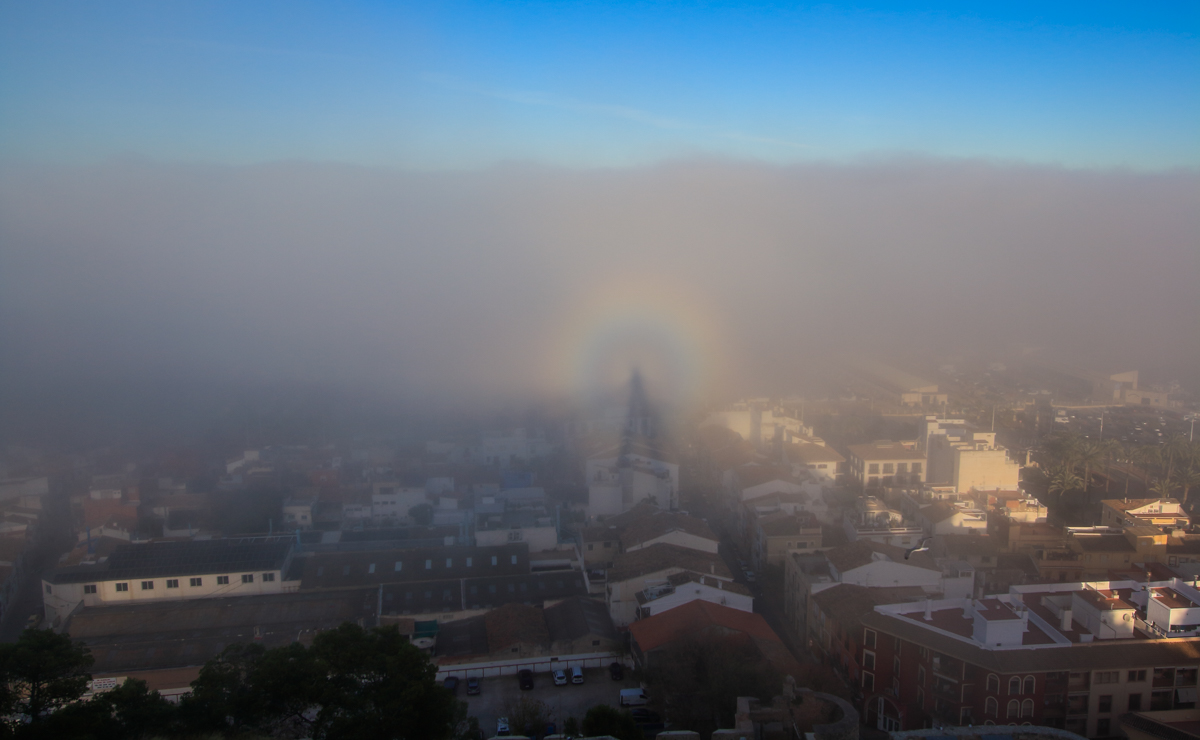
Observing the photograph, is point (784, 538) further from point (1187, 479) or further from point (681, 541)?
point (1187, 479)

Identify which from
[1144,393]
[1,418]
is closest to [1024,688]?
[1144,393]

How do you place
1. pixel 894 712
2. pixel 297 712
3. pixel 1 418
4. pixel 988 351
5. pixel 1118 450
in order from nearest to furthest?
pixel 297 712 < pixel 894 712 < pixel 1118 450 < pixel 1 418 < pixel 988 351

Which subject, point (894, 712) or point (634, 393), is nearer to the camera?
point (894, 712)

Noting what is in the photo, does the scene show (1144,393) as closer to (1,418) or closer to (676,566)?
(676,566)

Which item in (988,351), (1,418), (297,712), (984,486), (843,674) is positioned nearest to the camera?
(297,712)

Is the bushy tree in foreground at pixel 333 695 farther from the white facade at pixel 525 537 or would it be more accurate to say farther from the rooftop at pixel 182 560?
the white facade at pixel 525 537

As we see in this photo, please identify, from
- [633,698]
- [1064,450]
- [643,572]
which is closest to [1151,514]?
[1064,450]

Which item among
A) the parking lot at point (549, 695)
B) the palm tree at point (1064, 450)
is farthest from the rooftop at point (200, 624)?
the palm tree at point (1064, 450)

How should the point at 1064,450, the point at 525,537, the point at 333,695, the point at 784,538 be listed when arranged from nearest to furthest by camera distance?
the point at 333,695
the point at 784,538
the point at 525,537
the point at 1064,450
